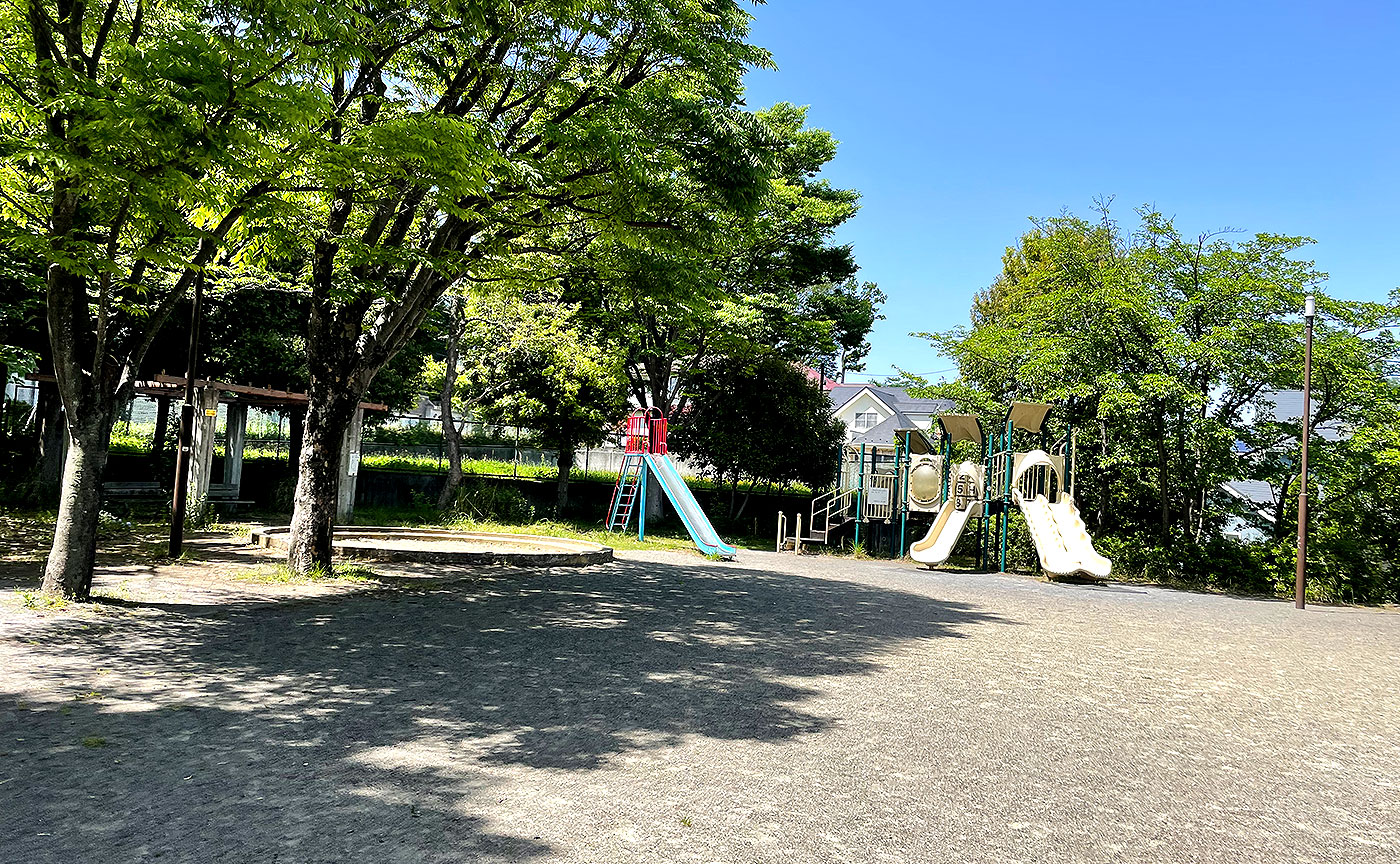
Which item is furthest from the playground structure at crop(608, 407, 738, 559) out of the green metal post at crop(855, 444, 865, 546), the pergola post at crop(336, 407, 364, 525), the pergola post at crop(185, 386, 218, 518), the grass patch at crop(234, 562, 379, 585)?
the pergola post at crop(185, 386, 218, 518)

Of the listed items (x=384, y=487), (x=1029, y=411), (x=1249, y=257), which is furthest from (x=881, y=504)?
(x=384, y=487)

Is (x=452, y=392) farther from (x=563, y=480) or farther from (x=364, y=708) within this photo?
(x=364, y=708)

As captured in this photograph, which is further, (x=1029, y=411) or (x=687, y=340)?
(x=687, y=340)

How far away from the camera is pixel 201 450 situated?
17.8 metres

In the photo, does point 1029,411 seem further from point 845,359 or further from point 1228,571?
point 845,359

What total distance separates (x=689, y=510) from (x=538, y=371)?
232 inches

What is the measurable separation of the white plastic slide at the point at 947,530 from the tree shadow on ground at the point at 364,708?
8.66m

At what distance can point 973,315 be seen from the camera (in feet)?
139

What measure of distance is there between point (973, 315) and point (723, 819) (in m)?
40.6

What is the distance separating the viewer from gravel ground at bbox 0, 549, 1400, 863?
3.95 m

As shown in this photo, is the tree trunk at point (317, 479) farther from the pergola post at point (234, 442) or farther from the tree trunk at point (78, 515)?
the pergola post at point (234, 442)

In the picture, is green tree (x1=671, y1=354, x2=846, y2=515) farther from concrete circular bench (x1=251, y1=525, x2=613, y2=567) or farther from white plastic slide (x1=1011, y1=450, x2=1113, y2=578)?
concrete circular bench (x1=251, y1=525, x2=613, y2=567)

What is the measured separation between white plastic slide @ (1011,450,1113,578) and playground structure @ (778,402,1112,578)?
2 centimetres

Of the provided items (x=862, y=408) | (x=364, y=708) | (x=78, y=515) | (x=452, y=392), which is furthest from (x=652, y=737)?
(x=862, y=408)
